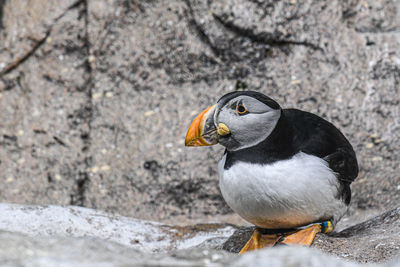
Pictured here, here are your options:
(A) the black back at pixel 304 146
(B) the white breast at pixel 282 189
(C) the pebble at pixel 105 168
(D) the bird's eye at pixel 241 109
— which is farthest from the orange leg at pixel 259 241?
(C) the pebble at pixel 105 168

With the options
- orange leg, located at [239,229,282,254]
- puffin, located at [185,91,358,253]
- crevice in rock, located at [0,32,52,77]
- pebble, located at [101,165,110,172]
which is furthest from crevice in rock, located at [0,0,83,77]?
orange leg, located at [239,229,282,254]

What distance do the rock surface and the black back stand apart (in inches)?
13.1

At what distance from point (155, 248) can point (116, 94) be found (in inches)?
68.2

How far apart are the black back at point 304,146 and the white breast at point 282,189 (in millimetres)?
→ 47

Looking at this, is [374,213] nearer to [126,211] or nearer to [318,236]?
[318,236]

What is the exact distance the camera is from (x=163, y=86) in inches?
182

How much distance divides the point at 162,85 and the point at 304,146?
2.01m

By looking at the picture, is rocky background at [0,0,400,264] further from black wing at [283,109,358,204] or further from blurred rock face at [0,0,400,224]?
black wing at [283,109,358,204]

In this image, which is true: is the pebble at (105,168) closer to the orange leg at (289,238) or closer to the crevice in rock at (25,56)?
the crevice in rock at (25,56)

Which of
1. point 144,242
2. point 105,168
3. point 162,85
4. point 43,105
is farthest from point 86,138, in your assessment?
point 144,242

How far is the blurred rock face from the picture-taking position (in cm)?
429

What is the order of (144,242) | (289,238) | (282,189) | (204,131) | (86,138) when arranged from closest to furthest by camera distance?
1. (282,189)
2. (204,131)
3. (289,238)
4. (144,242)
5. (86,138)

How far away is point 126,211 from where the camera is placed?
4.23 m

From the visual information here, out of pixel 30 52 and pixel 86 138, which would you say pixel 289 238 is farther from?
pixel 30 52
